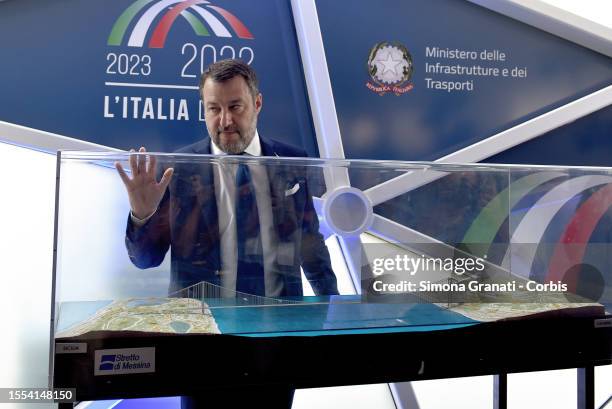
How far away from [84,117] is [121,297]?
2.24 meters

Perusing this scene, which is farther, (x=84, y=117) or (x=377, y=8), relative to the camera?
(x=377, y=8)

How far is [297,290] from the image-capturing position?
1870 mm

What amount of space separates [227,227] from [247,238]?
7 cm

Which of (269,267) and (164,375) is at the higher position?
(269,267)

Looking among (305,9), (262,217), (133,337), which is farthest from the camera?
(305,9)

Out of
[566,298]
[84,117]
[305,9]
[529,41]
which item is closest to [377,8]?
[305,9]

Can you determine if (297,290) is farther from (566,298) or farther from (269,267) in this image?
(566,298)

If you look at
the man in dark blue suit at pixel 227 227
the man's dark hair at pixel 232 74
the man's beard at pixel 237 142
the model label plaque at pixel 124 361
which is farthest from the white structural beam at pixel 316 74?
the model label plaque at pixel 124 361

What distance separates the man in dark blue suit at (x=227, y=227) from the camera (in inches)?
68.7

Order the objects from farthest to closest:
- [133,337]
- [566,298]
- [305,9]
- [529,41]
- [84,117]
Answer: [529,41]
[305,9]
[84,117]
[566,298]
[133,337]

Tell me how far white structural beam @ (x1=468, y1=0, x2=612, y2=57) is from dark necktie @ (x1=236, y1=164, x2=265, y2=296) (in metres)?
3.06

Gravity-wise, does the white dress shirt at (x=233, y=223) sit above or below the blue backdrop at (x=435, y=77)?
below

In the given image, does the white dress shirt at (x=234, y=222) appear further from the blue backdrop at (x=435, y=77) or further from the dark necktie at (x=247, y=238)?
the blue backdrop at (x=435, y=77)

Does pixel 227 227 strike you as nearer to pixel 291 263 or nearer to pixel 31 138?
pixel 291 263
